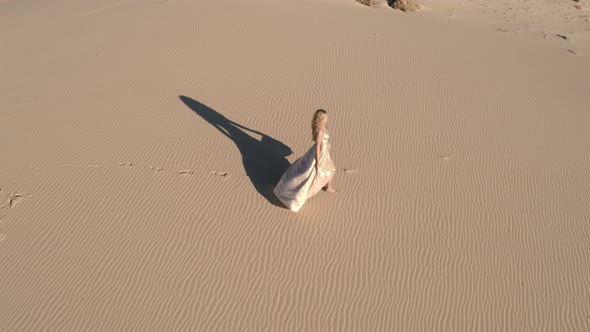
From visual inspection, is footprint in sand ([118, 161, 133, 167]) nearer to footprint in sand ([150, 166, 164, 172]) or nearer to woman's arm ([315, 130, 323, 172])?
footprint in sand ([150, 166, 164, 172])

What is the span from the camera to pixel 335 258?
5.67 m

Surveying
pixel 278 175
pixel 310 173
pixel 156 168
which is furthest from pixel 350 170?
pixel 156 168

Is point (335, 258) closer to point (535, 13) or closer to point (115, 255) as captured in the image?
point (115, 255)

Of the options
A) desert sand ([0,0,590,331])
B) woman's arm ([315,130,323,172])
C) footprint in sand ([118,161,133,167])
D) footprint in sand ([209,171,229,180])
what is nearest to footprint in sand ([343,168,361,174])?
desert sand ([0,0,590,331])

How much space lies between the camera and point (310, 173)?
226 inches

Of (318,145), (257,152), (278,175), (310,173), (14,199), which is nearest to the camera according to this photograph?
(318,145)

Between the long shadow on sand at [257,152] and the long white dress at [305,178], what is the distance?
372mm

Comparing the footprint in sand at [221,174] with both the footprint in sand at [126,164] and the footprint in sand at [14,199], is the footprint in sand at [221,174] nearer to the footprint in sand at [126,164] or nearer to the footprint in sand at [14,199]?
the footprint in sand at [126,164]

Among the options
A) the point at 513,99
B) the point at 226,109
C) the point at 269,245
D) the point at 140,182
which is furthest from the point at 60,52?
the point at 513,99

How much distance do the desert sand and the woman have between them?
0.34 meters

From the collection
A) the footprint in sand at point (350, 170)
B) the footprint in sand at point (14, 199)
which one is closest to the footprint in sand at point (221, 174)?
the footprint in sand at point (350, 170)

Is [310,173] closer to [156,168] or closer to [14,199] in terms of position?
[156,168]

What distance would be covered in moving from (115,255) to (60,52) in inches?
255

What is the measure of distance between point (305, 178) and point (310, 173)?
10 cm
